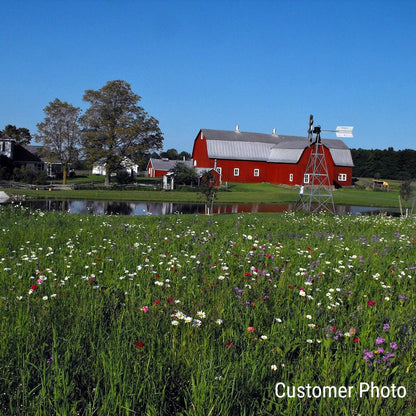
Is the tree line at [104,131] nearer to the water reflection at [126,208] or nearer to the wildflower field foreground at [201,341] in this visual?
the water reflection at [126,208]

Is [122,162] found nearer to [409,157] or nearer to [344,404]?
[344,404]

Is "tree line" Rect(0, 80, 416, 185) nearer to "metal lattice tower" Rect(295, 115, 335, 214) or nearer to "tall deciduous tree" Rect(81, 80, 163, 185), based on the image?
"tall deciduous tree" Rect(81, 80, 163, 185)

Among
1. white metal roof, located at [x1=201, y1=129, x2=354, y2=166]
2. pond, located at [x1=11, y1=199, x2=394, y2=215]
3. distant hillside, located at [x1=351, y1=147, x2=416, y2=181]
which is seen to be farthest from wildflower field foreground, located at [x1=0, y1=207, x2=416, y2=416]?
distant hillside, located at [x1=351, y1=147, x2=416, y2=181]

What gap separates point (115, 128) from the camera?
177 ft

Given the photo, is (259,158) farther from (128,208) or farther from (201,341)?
(201,341)

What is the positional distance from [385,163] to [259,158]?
155 feet

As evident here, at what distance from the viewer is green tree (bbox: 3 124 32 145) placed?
334 ft

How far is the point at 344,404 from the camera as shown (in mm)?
3275

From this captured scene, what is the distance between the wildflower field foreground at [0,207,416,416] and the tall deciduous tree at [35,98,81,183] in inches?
2225

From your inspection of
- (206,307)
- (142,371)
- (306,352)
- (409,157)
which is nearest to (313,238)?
(206,307)

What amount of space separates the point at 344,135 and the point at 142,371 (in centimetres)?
3033

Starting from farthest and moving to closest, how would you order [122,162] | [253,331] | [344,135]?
[122,162] → [344,135] → [253,331]

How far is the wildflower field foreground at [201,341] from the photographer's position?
3.20 metres

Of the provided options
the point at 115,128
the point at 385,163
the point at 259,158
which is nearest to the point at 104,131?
the point at 115,128
